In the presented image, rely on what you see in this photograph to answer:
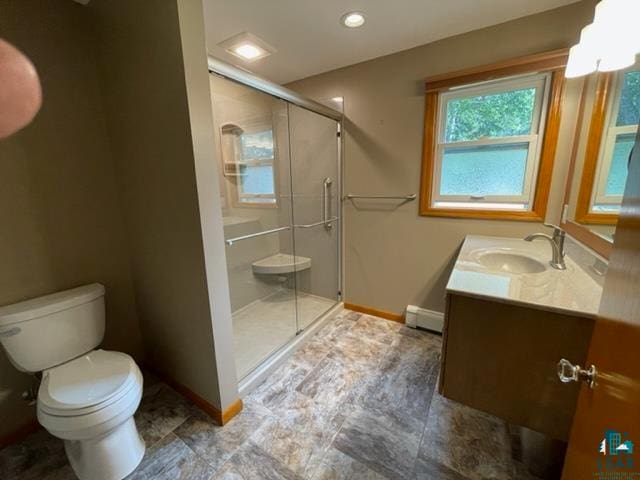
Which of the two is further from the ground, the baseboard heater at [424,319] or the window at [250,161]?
the window at [250,161]

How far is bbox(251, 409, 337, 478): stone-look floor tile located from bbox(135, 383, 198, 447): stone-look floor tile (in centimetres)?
48

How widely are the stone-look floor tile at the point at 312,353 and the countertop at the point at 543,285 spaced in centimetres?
126

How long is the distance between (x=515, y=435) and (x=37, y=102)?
2.98m

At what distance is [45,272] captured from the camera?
1.44 m

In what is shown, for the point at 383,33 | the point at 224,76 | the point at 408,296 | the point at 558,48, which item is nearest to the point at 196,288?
the point at 224,76

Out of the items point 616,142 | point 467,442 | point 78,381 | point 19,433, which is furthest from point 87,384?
point 616,142

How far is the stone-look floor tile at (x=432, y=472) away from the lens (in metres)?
1.20

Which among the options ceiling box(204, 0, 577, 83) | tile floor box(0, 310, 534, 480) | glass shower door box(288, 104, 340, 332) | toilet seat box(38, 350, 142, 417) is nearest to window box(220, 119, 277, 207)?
glass shower door box(288, 104, 340, 332)

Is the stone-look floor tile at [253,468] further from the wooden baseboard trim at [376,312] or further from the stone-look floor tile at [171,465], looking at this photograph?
the wooden baseboard trim at [376,312]

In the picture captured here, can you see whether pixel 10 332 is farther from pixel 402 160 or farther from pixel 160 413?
pixel 402 160

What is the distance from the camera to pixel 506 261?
1.63 meters

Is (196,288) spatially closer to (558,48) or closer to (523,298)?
(523,298)

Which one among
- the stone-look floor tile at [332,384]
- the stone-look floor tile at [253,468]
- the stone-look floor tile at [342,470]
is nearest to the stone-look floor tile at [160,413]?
the stone-look floor tile at [253,468]

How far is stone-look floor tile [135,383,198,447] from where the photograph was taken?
1.45 meters
